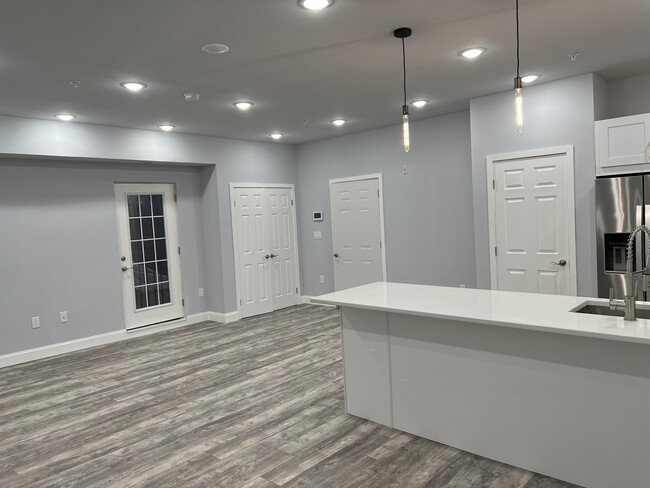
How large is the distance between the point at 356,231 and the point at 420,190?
4.03 feet

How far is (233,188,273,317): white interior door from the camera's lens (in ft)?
22.6

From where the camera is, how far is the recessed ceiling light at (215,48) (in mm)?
3129

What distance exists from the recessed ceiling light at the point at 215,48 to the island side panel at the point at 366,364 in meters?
1.99

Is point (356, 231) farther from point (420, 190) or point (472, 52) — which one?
point (472, 52)

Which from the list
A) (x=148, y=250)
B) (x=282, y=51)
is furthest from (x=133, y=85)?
(x=148, y=250)

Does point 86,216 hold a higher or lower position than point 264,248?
higher

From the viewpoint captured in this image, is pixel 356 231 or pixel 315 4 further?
→ pixel 356 231

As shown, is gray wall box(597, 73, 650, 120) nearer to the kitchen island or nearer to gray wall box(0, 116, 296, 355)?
the kitchen island

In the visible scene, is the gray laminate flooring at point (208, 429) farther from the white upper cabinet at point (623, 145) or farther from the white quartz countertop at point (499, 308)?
the white upper cabinet at point (623, 145)

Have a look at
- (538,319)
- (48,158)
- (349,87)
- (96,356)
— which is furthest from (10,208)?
(538,319)

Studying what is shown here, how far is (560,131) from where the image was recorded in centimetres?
444

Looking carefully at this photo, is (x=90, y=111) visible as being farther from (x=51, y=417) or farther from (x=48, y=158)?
(x=51, y=417)

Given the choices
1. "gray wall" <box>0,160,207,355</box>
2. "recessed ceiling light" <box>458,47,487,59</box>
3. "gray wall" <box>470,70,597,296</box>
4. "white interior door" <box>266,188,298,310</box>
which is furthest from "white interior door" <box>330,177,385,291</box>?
"recessed ceiling light" <box>458,47,487,59</box>

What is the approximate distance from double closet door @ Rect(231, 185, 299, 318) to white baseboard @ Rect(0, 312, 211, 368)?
924mm
